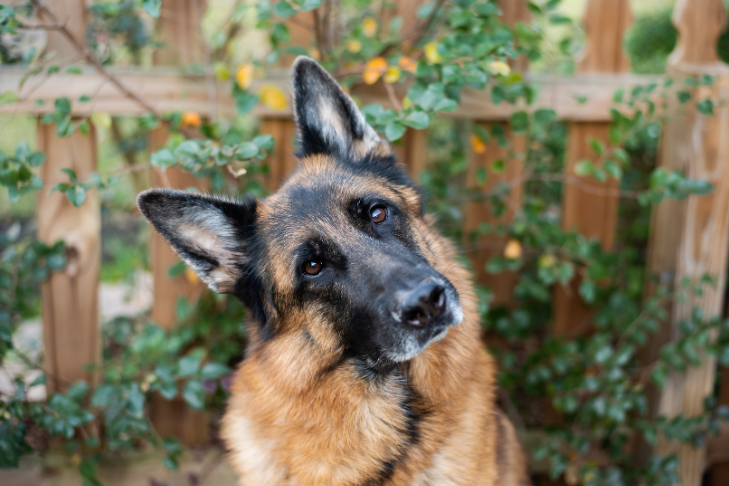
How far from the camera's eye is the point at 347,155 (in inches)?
93.1

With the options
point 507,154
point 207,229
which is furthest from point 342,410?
point 507,154

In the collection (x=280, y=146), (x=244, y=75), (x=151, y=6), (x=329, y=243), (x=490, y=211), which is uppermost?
(x=151, y=6)

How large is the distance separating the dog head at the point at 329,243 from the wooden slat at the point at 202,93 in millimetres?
777

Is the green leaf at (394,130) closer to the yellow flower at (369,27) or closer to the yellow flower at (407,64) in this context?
the yellow flower at (407,64)

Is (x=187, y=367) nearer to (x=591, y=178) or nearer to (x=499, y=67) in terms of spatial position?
(x=499, y=67)

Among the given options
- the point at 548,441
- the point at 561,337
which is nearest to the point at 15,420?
the point at 548,441

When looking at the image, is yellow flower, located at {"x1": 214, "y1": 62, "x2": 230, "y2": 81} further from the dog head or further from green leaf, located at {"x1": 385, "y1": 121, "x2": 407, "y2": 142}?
green leaf, located at {"x1": 385, "y1": 121, "x2": 407, "y2": 142}

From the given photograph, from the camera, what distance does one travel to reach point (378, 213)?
218 cm

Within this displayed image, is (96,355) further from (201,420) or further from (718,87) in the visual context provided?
(718,87)

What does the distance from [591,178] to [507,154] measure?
2.01 ft

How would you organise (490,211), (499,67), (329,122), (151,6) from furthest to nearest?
(490,211)
(329,122)
(499,67)
(151,6)

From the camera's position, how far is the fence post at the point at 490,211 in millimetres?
3205

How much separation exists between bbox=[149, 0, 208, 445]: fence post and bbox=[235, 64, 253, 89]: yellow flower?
1.50ft

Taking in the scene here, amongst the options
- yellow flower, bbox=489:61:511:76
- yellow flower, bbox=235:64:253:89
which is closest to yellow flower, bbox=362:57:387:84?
yellow flower, bbox=489:61:511:76
